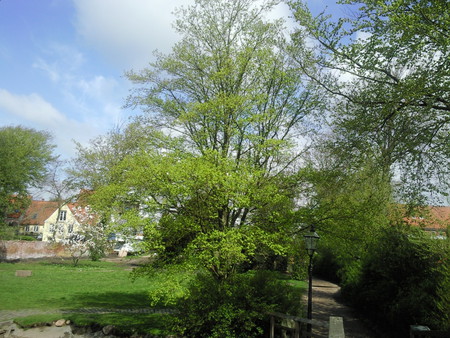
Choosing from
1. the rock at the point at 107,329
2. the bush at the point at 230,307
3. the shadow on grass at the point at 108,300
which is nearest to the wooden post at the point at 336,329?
the bush at the point at 230,307

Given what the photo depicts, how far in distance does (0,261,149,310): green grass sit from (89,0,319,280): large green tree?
4.90m

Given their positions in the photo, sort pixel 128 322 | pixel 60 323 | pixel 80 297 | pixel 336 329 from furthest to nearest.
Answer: pixel 80 297 < pixel 128 322 < pixel 60 323 < pixel 336 329

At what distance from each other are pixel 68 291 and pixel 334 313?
41.8ft

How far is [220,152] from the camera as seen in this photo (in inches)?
468

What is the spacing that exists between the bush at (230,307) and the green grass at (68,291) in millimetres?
5441

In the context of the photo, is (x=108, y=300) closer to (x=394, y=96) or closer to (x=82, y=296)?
(x=82, y=296)

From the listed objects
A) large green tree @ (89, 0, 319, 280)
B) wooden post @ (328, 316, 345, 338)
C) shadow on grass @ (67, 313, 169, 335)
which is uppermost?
large green tree @ (89, 0, 319, 280)

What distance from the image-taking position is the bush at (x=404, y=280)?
9.87 metres

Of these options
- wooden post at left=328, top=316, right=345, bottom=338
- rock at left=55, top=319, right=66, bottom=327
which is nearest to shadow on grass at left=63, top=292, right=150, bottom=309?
rock at left=55, top=319, right=66, bottom=327

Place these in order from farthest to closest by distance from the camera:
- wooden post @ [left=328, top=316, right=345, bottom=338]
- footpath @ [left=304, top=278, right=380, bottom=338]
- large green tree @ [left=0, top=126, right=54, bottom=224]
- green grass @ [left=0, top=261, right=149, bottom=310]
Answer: large green tree @ [left=0, top=126, right=54, bottom=224], green grass @ [left=0, top=261, right=149, bottom=310], footpath @ [left=304, top=278, right=380, bottom=338], wooden post @ [left=328, top=316, right=345, bottom=338]

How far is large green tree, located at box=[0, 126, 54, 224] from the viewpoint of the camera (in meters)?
32.8

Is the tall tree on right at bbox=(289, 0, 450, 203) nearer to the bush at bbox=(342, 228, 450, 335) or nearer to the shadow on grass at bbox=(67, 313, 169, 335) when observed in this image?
the bush at bbox=(342, 228, 450, 335)

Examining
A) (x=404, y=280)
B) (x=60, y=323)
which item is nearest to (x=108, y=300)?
(x=60, y=323)

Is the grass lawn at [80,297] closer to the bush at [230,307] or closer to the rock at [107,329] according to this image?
the rock at [107,329]
